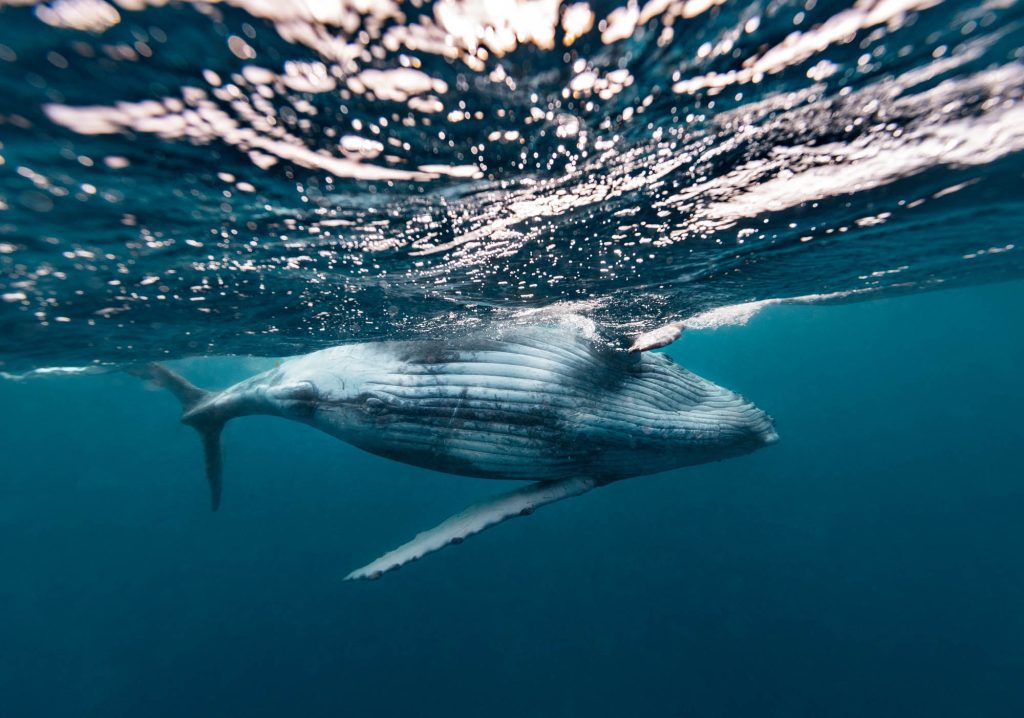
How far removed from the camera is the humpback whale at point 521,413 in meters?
5.61

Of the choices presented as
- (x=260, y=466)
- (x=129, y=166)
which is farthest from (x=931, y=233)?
(x=260, y=466)

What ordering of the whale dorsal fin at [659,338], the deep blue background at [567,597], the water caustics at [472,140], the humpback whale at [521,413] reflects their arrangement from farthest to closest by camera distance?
the deep blue background at [567,597] → the whale dorsal fin at [659,338] → the humpback whale at [521,413] → the water caustics at [472,140]

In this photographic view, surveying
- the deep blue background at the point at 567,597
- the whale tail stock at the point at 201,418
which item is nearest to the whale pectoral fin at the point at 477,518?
the whale tail stock at the point at 201,418

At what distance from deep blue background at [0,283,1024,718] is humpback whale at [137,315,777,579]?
23.7m

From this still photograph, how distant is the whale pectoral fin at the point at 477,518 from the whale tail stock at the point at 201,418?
602cm

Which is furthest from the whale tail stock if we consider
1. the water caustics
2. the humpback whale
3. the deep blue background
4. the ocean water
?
the deep blue background

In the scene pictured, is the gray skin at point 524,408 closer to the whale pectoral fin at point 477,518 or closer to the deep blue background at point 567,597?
the whale pectoral fin at point 477,518

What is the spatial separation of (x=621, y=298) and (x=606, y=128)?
5.87 m

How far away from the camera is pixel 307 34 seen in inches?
105

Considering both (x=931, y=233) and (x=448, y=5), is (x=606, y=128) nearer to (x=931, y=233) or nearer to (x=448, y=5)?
(x=448, y=5)

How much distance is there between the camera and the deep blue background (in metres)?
24.5

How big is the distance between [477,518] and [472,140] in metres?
3.82

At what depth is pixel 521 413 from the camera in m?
5.60

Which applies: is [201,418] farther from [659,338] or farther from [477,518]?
[659,338]
